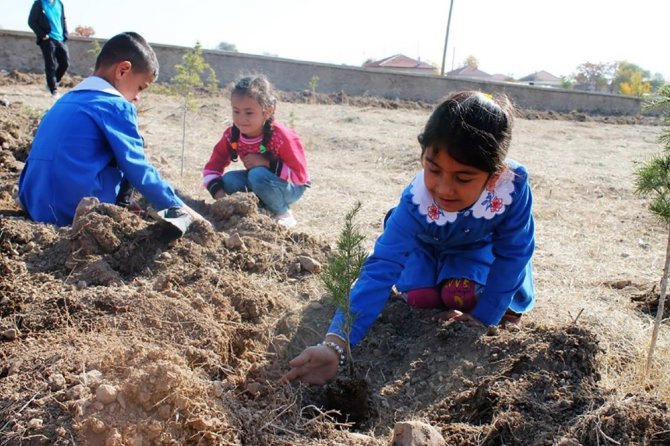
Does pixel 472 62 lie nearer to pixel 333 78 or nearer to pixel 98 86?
pixel 333 78

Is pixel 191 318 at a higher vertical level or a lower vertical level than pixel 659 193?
lower

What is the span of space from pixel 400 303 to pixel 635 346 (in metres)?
1.26

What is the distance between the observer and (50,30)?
11.0m

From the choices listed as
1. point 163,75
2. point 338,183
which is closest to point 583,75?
point 163,75

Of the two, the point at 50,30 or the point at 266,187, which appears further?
the point at 50,30

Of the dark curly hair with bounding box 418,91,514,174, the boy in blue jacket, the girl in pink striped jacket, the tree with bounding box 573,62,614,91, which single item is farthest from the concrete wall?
the tree with bounding box 573,62,614,91

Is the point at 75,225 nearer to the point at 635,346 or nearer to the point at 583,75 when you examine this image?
the point at 635,346

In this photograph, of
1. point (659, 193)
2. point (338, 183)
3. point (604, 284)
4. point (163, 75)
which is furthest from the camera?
point (163, 75)

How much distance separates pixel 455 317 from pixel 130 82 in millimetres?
2651

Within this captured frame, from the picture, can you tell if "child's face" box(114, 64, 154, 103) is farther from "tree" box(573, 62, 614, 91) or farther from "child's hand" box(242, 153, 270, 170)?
"tree" box(573, 62, 614, 91)

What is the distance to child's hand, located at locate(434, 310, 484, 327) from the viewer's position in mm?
2934

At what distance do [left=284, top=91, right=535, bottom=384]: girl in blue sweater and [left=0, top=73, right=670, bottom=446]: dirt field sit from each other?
19cm

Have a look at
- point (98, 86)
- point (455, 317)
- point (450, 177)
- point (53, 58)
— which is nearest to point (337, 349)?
point (455, 317)

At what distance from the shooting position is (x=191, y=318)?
8.32ft
